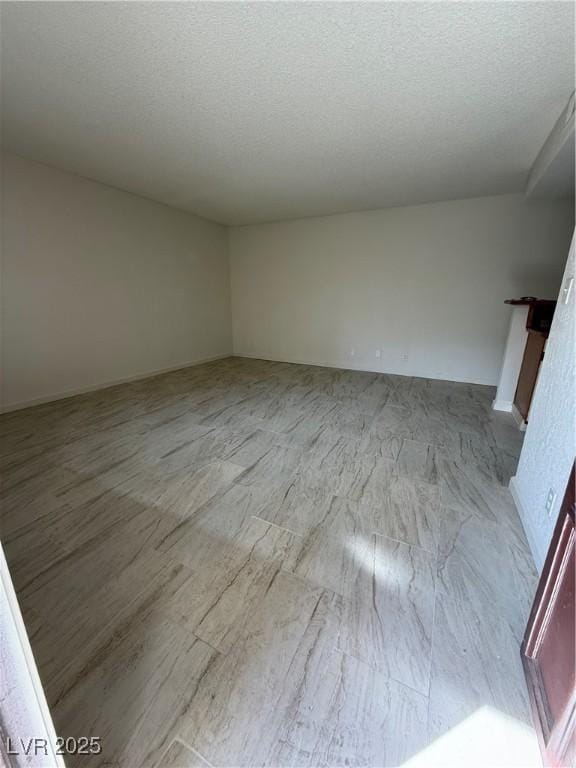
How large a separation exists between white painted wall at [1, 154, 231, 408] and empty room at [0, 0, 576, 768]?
0.10ft

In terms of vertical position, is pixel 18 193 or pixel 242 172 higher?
pixel 242 172

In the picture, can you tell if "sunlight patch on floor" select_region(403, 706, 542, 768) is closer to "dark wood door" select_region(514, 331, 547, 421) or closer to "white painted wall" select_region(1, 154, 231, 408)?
"dark wood door" select_region(514, 331, 547, 421)

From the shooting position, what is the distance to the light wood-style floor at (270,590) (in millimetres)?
953

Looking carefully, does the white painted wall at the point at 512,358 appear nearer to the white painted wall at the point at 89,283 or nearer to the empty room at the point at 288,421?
the empty room at the point at 288,421

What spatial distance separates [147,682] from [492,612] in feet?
4.51

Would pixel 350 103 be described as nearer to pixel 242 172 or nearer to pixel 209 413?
pixel 242 172

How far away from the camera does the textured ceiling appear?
1.44 meters

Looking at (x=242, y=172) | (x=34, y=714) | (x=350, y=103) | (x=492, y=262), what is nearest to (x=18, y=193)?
(x=242, y=172)

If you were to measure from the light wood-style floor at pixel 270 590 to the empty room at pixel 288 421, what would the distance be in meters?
0.01

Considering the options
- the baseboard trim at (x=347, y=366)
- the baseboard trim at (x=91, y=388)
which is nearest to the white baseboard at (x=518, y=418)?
the baseboard trim at (x=347, y=366)

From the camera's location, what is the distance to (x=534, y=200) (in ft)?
12.1

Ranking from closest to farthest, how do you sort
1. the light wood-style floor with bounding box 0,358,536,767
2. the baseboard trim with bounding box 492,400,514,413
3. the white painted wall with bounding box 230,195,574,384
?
the light wood-style floor with bounding box 0,358,536,767 → the baseboard trim with bounding box 492,400,514,413 → the white painted wall with bounding box 230,195,574,384

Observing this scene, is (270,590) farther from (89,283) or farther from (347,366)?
(347,366)

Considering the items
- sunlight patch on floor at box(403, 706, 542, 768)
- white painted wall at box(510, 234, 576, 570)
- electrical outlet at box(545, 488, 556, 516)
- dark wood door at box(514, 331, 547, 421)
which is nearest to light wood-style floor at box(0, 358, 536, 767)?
sunlight patch on floor at box(403, 706, 542, 768)
